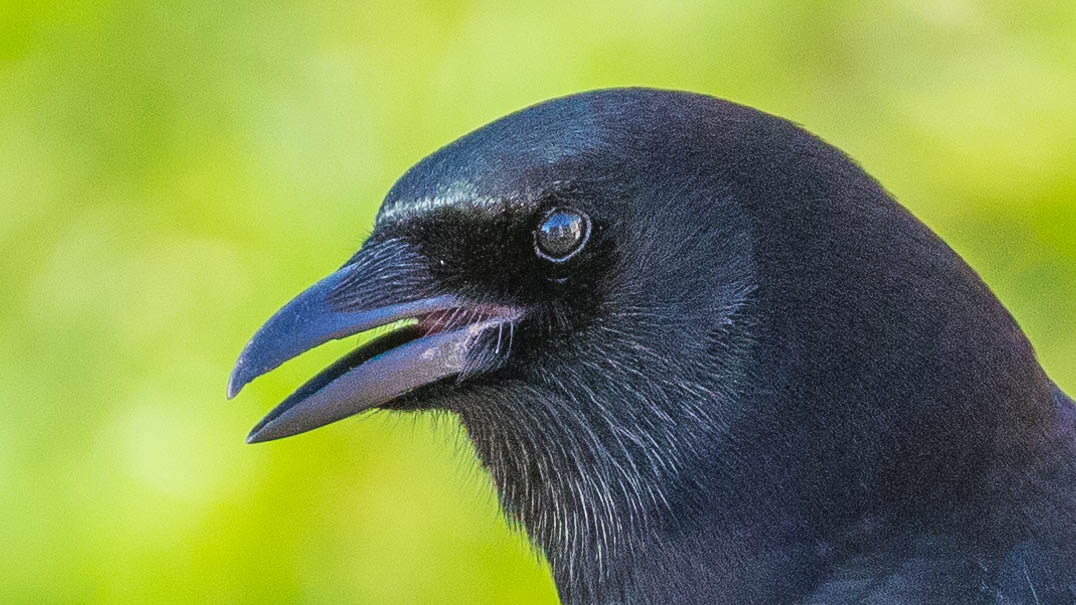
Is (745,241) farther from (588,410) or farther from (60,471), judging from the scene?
(60,471)

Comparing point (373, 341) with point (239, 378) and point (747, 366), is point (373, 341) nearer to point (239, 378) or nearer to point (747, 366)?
point (239, 378)

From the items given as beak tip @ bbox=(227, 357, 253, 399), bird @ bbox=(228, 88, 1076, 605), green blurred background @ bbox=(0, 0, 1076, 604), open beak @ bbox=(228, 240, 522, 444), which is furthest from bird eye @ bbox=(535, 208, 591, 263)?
green blurred background @ bbox=(0, 0, 1076, 604)

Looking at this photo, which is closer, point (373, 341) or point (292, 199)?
point (373, 341)

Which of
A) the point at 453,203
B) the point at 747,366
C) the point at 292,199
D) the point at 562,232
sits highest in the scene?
the point at 292,199

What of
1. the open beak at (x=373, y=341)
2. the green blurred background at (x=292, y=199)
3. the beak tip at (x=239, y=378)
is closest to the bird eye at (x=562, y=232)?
the open beak at (x=373, y=341)

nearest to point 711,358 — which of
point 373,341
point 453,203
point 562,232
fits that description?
point 562,232

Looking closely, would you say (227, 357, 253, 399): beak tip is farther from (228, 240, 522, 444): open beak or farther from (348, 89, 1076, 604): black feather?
(348, 89, 1076, 604): black feather
